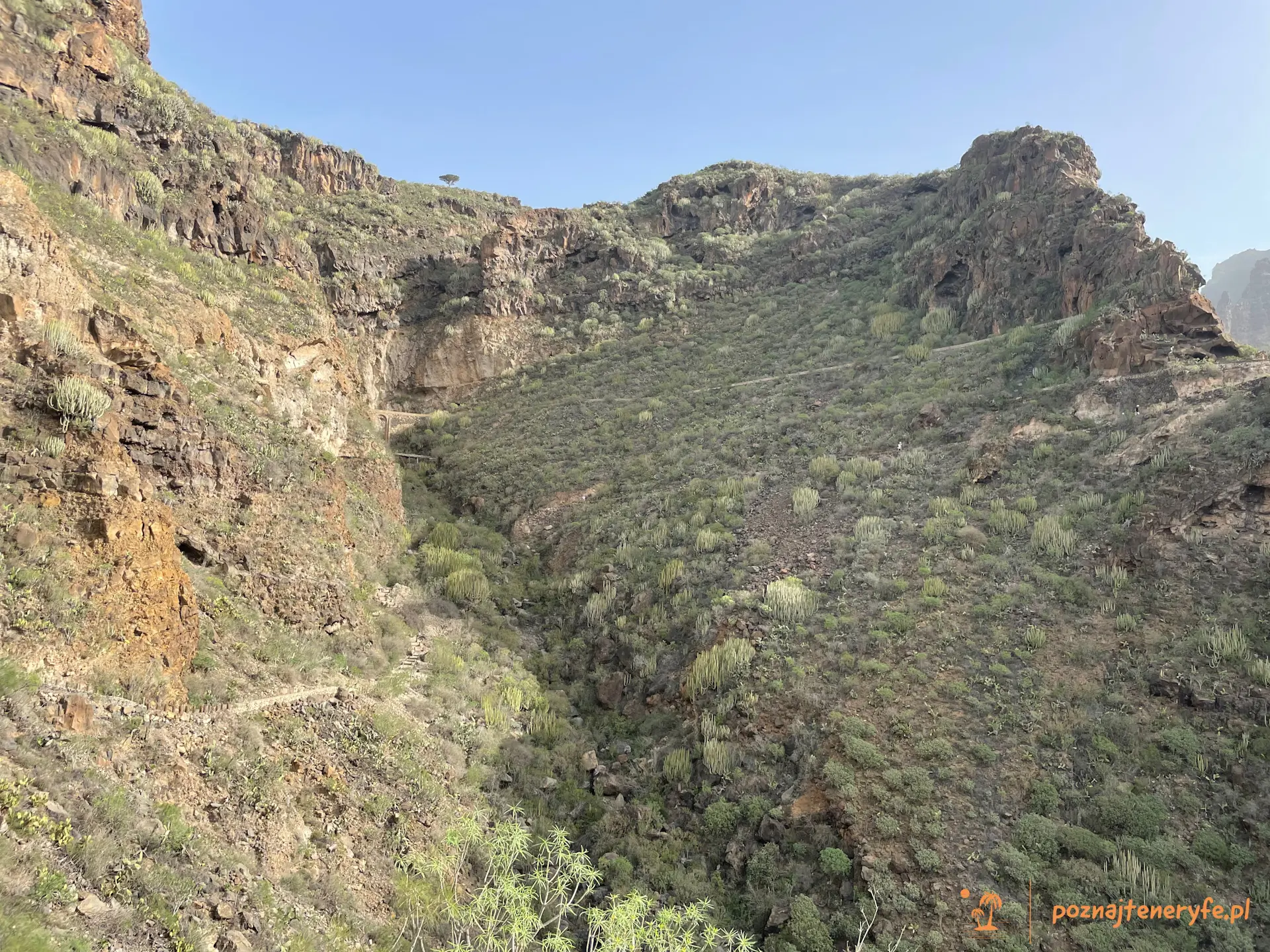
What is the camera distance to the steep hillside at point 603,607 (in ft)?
23.2

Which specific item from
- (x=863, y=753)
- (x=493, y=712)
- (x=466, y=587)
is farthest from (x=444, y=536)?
(x=863, y=753)

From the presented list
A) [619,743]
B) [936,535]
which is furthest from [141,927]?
[936,535]

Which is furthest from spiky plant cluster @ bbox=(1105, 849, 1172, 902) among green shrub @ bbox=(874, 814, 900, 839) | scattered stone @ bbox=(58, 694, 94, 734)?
scattered stone @ bbox=(58, 694, 94, 734)

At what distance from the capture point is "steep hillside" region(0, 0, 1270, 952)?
23.2 feet

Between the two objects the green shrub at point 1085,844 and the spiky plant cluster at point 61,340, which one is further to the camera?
the spiky plant cluster at point 61,340

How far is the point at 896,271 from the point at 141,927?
37038 millimetres

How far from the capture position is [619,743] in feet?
41.9

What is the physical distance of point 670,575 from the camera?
16188mm

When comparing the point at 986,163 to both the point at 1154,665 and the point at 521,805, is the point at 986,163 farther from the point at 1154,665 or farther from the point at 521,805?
the point at 521,805

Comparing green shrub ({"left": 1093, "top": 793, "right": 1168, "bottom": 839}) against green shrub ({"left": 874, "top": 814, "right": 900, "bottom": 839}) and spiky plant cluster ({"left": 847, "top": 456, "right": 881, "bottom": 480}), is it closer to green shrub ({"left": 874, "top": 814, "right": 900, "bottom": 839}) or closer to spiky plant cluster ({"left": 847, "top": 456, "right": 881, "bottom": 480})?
green shrub ({"left": 874, "top": 814, "right": 900, "bottom": 839})

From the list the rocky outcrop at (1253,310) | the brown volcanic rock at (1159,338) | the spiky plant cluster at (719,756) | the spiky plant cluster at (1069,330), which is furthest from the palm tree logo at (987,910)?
the rocky outcrop at (1253,310)

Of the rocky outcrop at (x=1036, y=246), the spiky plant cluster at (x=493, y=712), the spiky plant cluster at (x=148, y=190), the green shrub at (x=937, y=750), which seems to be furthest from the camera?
the rocky outcrop at (x=1036, y=246)

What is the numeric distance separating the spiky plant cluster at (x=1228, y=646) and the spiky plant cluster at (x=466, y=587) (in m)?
15.2

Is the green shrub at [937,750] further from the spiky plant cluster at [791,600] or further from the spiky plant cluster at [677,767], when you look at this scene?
the spiky plant cluster at [677,767]
